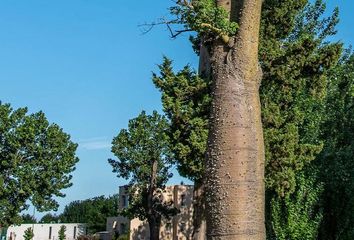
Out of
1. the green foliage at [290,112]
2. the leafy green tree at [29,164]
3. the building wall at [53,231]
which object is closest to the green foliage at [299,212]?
the green foliage at [290,112]

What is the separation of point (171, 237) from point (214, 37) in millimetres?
40357

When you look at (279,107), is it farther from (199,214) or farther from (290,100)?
(199,214)

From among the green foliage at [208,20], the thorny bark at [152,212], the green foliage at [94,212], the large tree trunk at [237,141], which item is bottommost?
the large tree trunk at [237,141]

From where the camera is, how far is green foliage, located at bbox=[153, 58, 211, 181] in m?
14.9

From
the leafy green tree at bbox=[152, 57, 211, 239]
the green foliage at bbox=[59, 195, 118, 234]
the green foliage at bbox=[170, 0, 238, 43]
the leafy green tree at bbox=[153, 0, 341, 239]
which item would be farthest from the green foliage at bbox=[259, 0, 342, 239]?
the green foliage at bbox=[59, 195, 118, 234]

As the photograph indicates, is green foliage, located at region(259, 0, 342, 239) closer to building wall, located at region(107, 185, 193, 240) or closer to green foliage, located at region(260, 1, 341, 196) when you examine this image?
green foliage, located at region(260, 1, 341, 196)

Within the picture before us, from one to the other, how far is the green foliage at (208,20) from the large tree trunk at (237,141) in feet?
0.28

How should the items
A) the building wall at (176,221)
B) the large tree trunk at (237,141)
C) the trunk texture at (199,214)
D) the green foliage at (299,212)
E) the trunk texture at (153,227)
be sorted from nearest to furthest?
the large tree trunk at (237,141)
the green foliage at (299,212)
the trunk texture at (199,214)
the trunk texture at (153,227)
the building wall at (176,221)

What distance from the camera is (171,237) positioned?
4372cm

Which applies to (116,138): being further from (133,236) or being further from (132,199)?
(133,236)

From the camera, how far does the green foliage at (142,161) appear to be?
32562 millimetres

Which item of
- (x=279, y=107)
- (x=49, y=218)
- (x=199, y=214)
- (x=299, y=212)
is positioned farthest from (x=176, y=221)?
(x=49, y=218)

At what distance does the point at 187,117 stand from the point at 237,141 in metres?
11.2

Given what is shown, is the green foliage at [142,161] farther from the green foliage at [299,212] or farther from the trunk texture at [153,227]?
the green foliage at [299,212]
